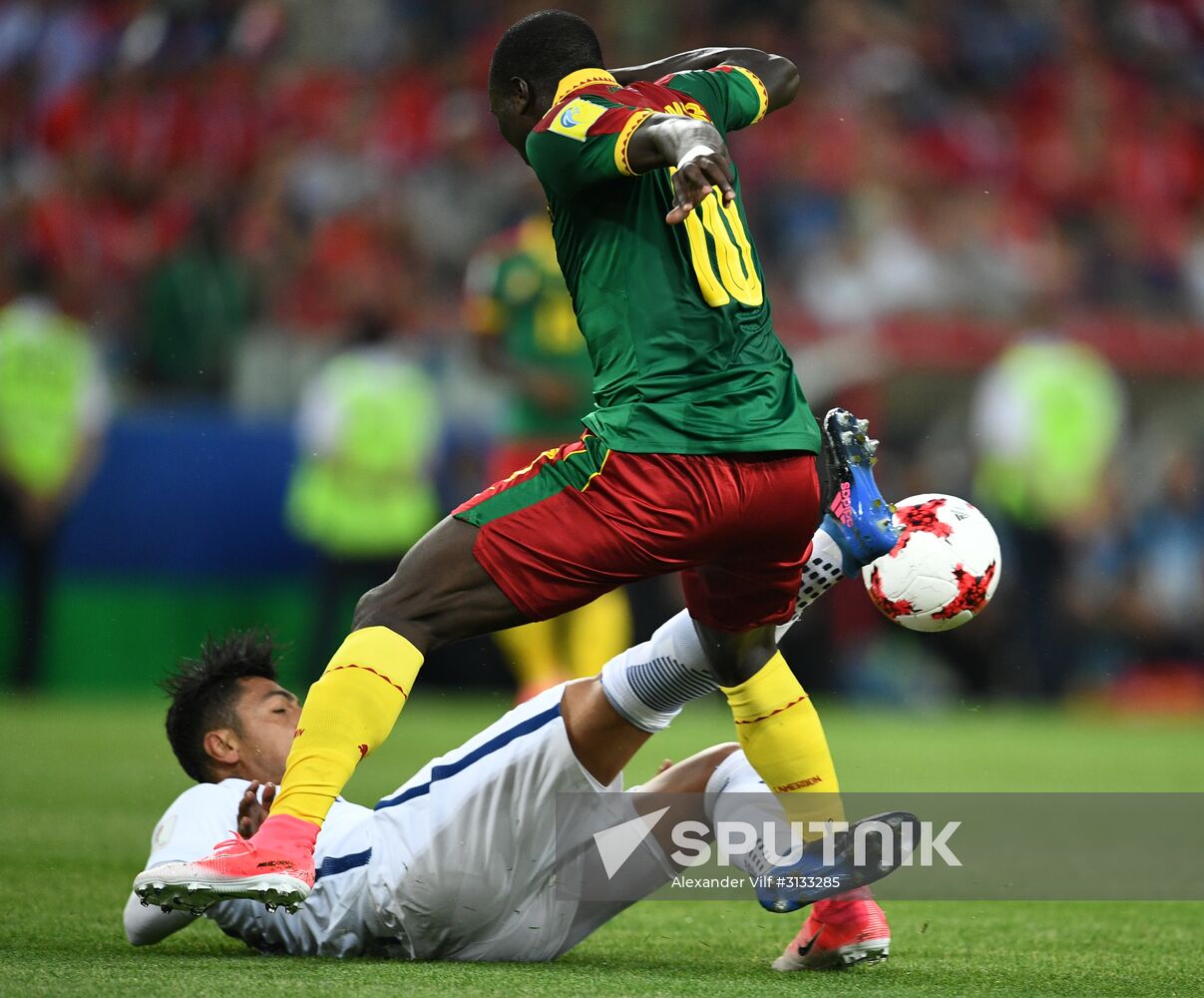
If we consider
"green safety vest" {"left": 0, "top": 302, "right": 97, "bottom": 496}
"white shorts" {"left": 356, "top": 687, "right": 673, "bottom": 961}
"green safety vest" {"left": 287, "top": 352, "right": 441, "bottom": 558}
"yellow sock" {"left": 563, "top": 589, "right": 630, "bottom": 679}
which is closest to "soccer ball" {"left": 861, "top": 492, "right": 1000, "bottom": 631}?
"white shorts" {"left": 356, "top": 687, "right": 673, "bottom": 961}

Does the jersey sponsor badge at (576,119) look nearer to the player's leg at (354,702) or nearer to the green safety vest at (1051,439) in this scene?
the player's leg at (354,702)

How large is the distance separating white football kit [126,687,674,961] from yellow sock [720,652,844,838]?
0.94ft

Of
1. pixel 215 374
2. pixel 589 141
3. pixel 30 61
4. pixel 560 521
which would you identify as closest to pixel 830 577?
pixel 560 521

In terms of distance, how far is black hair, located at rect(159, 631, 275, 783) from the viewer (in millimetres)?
3836

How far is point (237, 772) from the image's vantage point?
12.5 ft

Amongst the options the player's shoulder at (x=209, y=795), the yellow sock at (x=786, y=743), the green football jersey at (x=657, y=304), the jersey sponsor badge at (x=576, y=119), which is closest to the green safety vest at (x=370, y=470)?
the player's shoulder at (x=209, y=795)

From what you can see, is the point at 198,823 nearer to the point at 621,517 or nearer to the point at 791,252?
the point at 621,517

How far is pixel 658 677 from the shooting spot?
3531 mm

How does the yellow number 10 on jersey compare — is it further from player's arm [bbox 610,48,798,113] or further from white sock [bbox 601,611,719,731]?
white sock [bbox 601,611,719,731]

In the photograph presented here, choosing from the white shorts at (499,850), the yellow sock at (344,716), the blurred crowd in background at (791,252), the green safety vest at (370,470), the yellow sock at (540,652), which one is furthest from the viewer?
the blurred crowd in background at (791,252)

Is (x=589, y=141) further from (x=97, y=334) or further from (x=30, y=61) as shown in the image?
(x=30, y=61)

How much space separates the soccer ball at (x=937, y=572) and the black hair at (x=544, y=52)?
47.5 inches

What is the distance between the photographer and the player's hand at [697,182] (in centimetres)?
304

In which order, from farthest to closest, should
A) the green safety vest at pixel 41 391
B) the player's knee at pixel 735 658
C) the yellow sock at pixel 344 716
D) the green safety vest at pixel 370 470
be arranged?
1. the green safety vest at pixel 370 470
2. the green safety vest at pixel 41 391
3. the player's knee at pixel 735 658
4. the yellow sock at pixel 344 716
